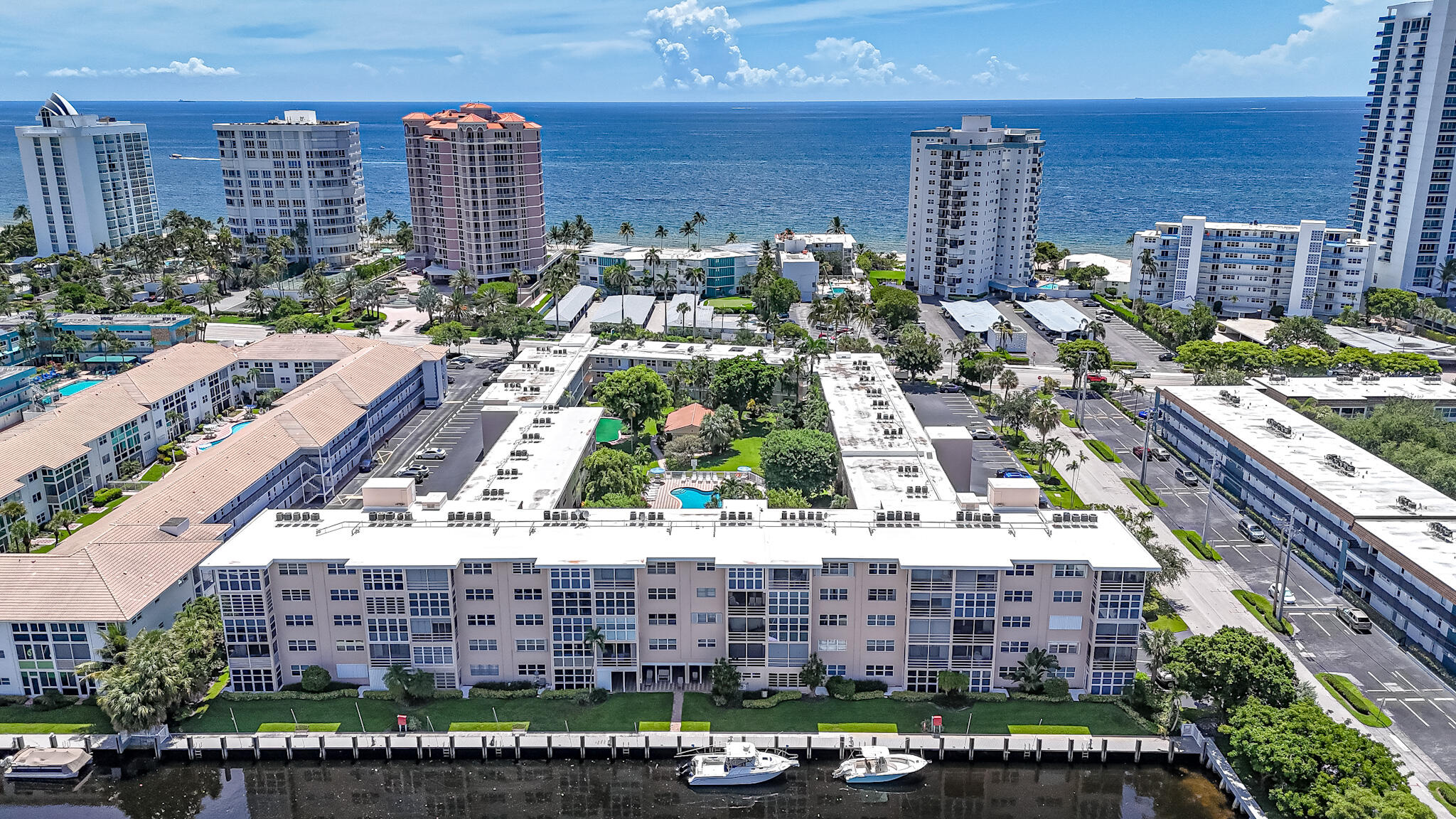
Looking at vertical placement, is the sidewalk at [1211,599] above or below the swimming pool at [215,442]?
below

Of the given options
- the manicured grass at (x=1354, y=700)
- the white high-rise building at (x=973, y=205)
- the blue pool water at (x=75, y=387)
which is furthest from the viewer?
the white high-rise building at (x=973, y=205)

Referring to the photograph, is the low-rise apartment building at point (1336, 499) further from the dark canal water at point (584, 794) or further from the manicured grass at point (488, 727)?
the manicured grass at point (488, 727)

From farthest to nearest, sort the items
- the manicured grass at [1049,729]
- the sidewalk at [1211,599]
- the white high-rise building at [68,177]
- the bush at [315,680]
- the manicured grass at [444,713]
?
the white high-rise building at [68,177] → the bush at [315,680] → the manicured grass at [444,713] → the manicured grass at [1049,729] → the sidewalk at [1211,599]

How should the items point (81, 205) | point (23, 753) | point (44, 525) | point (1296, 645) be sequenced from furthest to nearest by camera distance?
1. point (81, 205)
2. point (44, 525)
3. point (1296, 645)
4. point (23, 753)

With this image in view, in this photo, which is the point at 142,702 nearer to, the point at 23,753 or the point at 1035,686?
the point at 23,753

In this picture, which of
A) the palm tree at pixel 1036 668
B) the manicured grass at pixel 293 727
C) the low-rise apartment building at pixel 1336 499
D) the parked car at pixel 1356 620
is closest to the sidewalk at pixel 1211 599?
the parked car at pixel 1356 620

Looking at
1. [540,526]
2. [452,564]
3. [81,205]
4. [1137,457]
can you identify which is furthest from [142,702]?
[81,205]

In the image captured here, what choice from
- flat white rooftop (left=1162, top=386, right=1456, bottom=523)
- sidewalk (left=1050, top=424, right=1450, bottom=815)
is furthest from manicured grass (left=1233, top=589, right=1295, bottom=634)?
flat white rooftop (left=1162, top=386, right=1456, bottom=523)
